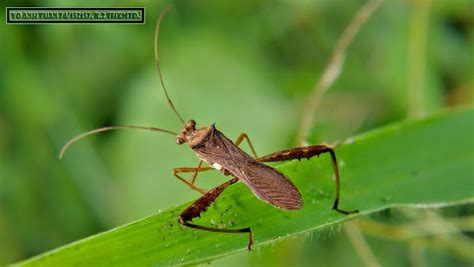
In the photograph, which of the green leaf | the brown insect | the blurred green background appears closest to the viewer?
the green leaf

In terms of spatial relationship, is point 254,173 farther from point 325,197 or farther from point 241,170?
point 325,197

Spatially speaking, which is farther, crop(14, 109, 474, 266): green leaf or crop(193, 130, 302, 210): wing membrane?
crop(193, 130, 302, 210): wing membrane

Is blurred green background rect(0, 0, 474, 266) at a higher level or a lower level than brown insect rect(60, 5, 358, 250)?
higher

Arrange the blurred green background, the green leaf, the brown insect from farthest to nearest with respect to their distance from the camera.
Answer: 1. the blurred green background
2. the brown insect
3. the green leaf

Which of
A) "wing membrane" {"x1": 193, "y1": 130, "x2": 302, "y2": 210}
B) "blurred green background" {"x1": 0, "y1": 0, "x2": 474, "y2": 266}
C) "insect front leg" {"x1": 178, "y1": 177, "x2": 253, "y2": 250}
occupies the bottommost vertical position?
"insect front leg" {"x1": 178, "y1": 177, "x2": 253, "y2": 250}

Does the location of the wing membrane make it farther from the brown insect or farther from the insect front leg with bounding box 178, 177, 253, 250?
the insect front leg with bounding box 178, 177, 253, 250

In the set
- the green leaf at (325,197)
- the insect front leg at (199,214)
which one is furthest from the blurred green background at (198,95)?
the insect front leg at (199,214)

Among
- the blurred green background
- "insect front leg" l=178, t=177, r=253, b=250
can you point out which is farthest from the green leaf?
the blurred green background
